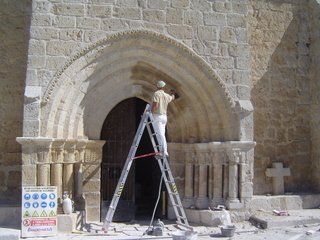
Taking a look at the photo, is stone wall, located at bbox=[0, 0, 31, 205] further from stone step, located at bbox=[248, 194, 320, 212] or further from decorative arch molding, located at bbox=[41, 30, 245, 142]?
stone step, located at bbox=[248, 194, 320, 212]

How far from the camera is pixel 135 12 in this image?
8.22m

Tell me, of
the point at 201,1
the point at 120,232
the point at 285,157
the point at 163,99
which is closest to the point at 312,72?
the point at 285,157

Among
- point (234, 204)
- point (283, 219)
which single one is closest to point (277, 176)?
point (283, 219)

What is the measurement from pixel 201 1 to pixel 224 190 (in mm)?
3387

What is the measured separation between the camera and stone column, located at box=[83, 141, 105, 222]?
8594 mm

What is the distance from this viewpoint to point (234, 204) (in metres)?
8.39

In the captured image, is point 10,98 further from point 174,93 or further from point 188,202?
point 188,202

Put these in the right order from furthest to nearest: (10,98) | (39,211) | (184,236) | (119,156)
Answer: (119,156), (10,98), (39,211), (184,236)

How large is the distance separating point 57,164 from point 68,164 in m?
0.25

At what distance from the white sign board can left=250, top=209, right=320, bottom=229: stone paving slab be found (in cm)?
340

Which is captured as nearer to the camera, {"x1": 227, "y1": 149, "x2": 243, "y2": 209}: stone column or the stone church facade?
the stone church facade

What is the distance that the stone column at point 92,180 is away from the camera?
859 centimetres

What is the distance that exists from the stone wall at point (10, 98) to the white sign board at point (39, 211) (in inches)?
52.5

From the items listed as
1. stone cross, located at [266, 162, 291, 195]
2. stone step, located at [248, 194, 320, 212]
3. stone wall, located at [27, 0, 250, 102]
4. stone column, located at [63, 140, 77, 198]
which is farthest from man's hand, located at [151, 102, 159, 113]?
stone cross, located at [266, 162, 291, 195]
